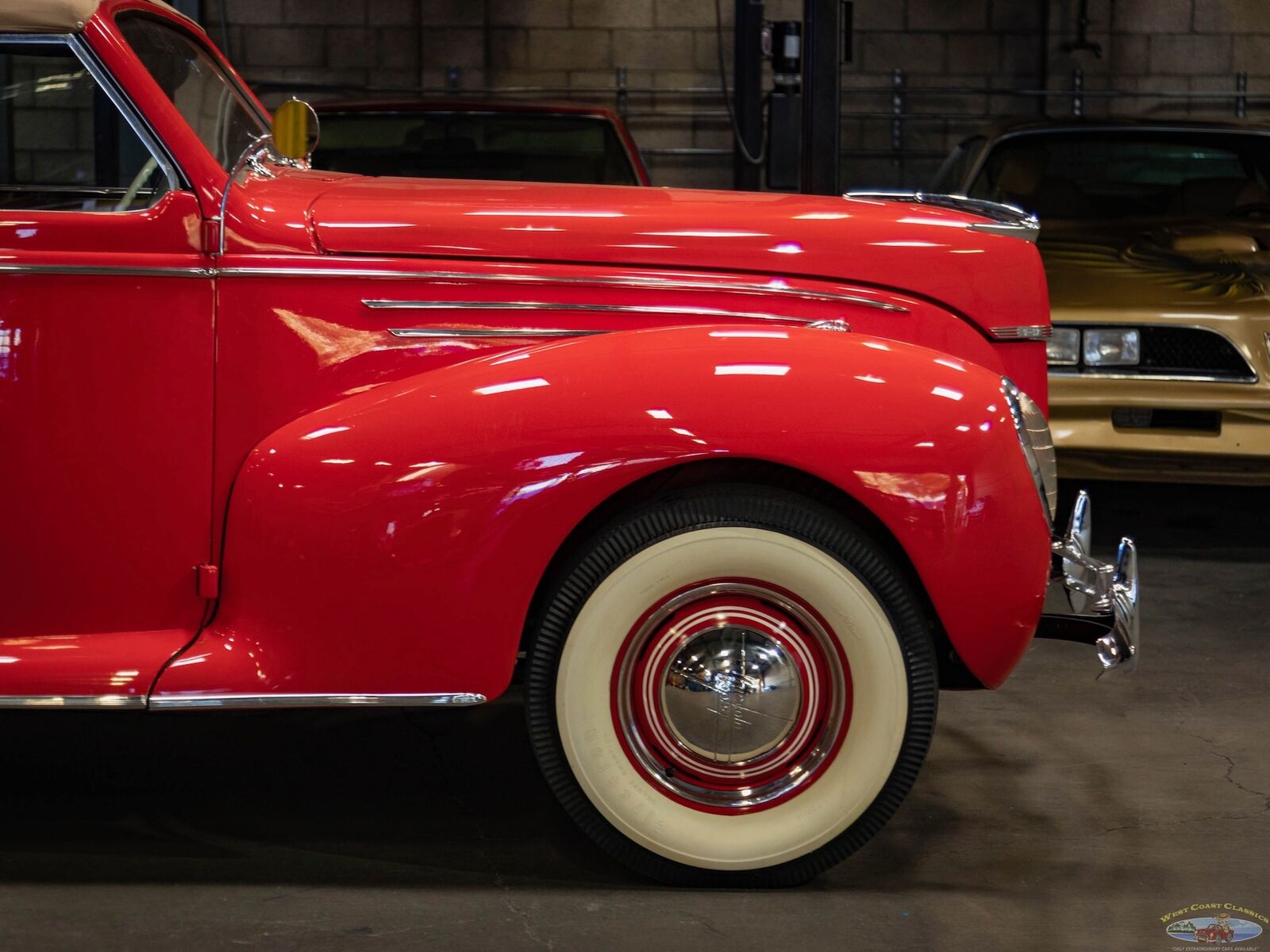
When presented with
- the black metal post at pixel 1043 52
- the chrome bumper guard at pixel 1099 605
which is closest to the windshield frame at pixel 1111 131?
the chrome bumper guard at pixel 1099 605

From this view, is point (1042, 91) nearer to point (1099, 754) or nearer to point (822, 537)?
point (1099, 754)

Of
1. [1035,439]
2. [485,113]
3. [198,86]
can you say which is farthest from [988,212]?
[485,113]

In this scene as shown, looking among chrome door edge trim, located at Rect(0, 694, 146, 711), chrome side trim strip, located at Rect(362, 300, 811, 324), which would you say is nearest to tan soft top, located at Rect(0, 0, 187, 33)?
chrome side trim strip, located at Rect(362, 300, 811, 324)

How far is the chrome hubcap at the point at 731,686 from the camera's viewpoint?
2604 millimetres

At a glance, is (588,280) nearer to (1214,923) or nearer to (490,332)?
(490,332)

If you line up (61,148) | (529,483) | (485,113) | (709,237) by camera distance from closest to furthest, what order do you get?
(529,483) < (709,237) < (61,148) < (485,113)

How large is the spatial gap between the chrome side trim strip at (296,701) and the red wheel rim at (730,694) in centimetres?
30

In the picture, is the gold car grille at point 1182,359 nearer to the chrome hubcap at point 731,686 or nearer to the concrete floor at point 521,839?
the concrete floor at point 521,839

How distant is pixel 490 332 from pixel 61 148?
3.07 feet

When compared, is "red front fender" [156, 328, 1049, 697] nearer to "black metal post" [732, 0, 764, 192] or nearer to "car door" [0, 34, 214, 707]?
"car door" [0, 34, 214, 707]

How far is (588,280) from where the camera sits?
269 cm

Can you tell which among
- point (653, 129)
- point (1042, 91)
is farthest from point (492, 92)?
point (1042, 91)

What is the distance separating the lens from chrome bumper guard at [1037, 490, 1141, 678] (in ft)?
9.31

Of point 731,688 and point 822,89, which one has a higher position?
point 822,89
